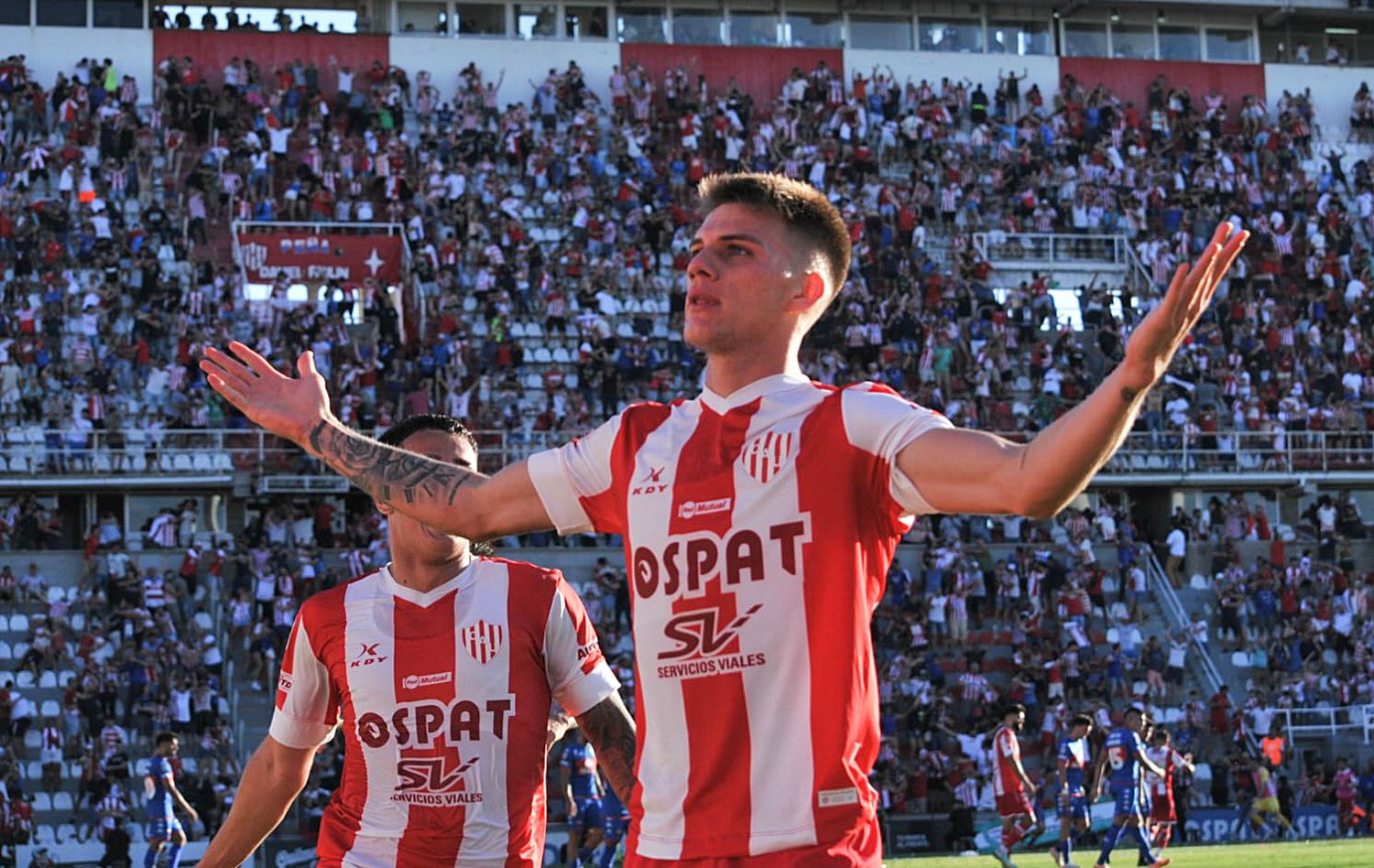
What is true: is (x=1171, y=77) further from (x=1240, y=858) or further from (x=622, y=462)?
(x=622, y=462)

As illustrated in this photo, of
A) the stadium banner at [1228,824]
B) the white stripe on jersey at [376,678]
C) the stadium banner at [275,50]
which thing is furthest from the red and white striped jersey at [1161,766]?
the stadium banner at [275,50]

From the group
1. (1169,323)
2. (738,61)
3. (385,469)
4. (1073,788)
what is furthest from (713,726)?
(738,61)

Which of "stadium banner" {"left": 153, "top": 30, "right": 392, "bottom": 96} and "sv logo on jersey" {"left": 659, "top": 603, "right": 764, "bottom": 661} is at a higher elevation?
"stadium banner" {"left": 153, "top": 30, "right": 392, "bottom": 96}

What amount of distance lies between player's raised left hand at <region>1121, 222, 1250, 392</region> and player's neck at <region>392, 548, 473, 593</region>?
11.7 ft

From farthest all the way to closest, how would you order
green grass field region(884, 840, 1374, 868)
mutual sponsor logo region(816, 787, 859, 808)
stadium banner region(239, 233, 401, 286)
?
stadium banner region(239, 233, 401, 286) → green grass field region(884, 840, 1374, 868) → mutual sponsor logo region(816, 787, 859, 808)

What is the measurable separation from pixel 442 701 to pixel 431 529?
581 millimetres

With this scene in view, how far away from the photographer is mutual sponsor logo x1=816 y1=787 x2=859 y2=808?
4.15m

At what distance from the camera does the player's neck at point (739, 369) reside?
457 centimetres

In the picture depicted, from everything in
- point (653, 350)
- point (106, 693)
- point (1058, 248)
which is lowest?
point (106, 693)

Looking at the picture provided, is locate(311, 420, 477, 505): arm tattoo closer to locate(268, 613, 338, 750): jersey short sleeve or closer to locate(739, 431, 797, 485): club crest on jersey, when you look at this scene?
locate(739, 431, 797, 485): club crest on jersey

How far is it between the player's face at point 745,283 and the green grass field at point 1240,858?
52.4 feet

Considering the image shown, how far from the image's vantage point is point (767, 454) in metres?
4.36

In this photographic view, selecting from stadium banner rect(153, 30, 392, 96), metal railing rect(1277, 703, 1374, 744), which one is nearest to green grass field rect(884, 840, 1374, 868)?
metal railing rect(1277, 703, 1374, 744)

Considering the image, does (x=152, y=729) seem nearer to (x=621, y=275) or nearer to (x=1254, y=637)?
(x=621, y=275)
